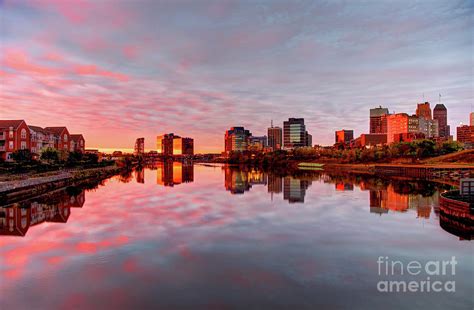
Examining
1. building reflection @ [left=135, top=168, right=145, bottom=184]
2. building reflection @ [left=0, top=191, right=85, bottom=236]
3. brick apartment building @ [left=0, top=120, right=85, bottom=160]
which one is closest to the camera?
building reflection @ [left=0, top=191, right=85, bottom=236]

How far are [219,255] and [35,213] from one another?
92.4 feet

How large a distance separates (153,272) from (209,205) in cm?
2758

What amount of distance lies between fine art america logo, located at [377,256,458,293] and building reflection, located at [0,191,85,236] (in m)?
31.6

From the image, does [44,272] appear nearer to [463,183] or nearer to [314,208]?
[314,208]

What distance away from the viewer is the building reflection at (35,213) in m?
34.1

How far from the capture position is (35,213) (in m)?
40.4

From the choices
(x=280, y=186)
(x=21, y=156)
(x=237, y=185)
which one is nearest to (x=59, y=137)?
(x=21, y=156)

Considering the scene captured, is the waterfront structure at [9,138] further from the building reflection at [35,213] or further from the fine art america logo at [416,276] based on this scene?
the fine art america logo at [416,276]

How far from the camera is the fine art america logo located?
62.7 feet

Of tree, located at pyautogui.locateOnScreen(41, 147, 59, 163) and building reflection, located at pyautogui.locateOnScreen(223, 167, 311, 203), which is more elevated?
tree, located at pyautogui.locateOnScreen(41, 147, 59, 163)

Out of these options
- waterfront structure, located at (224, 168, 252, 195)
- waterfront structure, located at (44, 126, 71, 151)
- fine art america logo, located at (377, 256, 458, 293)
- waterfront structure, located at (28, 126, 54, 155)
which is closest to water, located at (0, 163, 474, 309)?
fine art america logo, located at (377, 256, 458, 293)

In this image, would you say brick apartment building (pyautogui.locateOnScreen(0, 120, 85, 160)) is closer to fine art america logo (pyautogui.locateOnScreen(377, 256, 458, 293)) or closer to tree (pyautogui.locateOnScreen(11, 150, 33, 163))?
tree (pyautogui.locateOnScreen(11, 150, 33, 163))

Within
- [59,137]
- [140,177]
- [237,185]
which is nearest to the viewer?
[237,185]

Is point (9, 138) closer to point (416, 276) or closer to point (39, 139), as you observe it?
point (39, 139)
